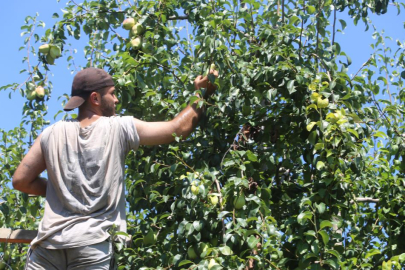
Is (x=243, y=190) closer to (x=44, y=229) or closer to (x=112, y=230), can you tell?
(x=112, y=230)

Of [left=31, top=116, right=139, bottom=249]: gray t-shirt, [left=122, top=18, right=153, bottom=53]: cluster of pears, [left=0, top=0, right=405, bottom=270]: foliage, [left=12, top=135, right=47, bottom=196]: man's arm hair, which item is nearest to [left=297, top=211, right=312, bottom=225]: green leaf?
[left=0, top=0, right=405, bottom=270]: foliage

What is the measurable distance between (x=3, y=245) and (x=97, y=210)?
201 cm

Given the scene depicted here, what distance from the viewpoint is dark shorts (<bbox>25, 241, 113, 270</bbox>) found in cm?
258

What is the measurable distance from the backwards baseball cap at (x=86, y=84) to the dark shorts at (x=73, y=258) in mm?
606

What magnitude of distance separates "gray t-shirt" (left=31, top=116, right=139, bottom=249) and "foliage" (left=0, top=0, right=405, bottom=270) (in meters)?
0.24

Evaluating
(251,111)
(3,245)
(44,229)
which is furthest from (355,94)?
(3,245)

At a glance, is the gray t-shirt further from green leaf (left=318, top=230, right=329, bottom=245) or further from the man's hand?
green leaf (left=318, top=230, right=329, bottom=245)

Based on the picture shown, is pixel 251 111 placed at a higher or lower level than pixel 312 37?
lower

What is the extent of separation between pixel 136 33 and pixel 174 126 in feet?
2.51

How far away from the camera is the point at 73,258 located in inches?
102

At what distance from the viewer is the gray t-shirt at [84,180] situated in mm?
2615

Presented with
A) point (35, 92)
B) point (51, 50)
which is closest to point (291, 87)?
point (51, 50)

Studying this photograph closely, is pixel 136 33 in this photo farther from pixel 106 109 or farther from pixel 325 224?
pixel 325 224

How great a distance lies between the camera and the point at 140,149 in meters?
3.43
